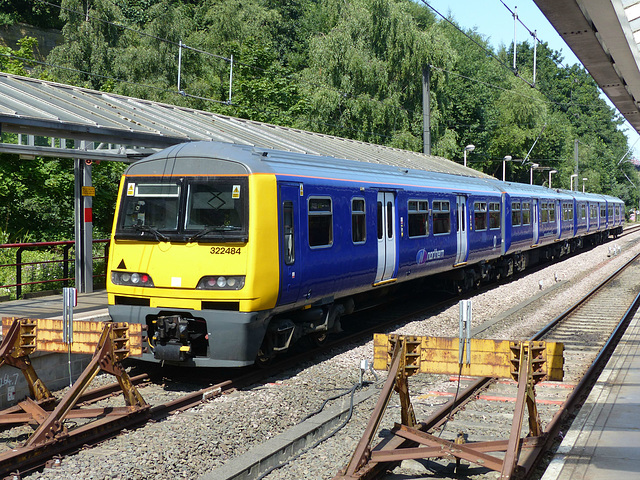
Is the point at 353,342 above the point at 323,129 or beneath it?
beneath

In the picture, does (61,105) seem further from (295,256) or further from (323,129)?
(323,129)

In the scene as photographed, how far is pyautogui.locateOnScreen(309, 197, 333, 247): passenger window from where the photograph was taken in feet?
33.3

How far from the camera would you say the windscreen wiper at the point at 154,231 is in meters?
9.03

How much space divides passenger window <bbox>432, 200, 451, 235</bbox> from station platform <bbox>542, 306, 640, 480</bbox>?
6.37 m

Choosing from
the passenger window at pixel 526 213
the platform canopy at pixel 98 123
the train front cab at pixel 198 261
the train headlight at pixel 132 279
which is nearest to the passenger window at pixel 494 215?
the passenger window at pixel 526 213

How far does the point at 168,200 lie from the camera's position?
30.3 ft

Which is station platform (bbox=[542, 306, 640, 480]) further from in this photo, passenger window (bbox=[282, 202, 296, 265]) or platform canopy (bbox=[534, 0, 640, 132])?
passenger window (bbox=[282, 202, 296, 265])

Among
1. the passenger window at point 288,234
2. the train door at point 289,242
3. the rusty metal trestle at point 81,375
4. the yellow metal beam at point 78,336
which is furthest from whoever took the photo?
the passenger window at point 288,234

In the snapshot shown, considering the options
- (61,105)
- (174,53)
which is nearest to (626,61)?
(61,105)

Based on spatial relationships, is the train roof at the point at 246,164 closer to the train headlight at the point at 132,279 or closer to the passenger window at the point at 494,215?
the train headlight at the point at 132,279

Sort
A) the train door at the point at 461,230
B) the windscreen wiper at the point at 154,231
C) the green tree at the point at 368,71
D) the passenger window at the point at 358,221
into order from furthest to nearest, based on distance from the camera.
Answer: the green tree at the point at 368,71 → the train door at the point at 461,230 → the passenger window at the point at 358,221 → the windscreen wiper at the point at 154,231

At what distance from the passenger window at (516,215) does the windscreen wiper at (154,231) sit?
A: 15243mm

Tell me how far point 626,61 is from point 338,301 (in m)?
5.77

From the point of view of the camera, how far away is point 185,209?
9078 mm
